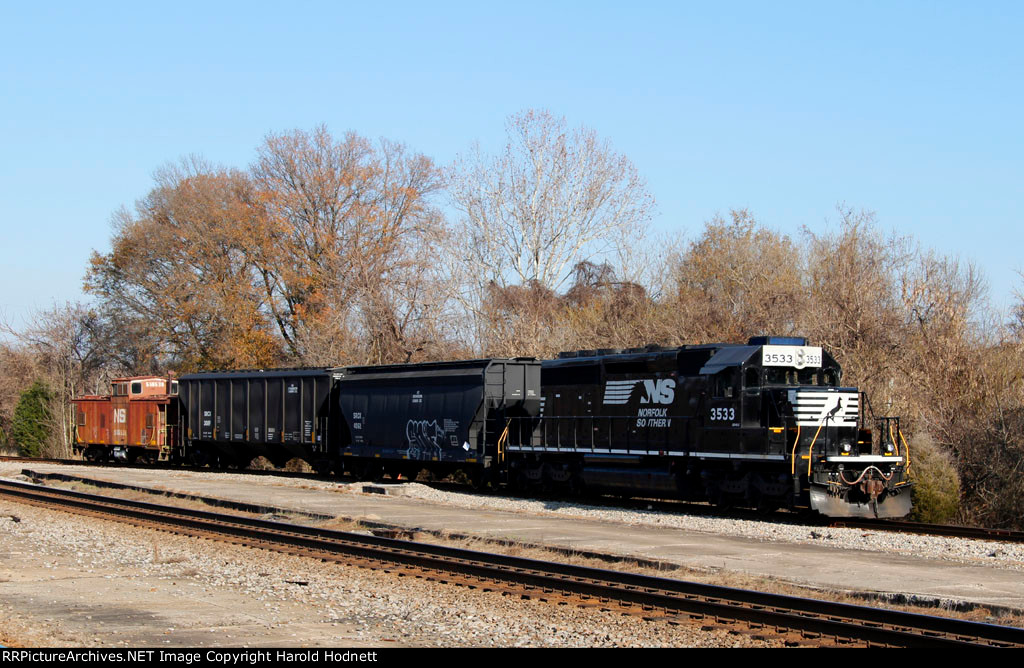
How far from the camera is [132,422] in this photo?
123ft

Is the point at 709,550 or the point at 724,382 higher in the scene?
the point at 724,382

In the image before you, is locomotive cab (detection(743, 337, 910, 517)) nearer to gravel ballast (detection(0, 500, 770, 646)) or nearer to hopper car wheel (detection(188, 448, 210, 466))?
gravel ballast (detection(0, 500, 770, 646))

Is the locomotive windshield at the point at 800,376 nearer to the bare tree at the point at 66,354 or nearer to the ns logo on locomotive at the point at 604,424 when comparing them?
the ns logo on locomotive at the point at 604,424

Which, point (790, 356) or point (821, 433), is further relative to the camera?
point (790, 356)

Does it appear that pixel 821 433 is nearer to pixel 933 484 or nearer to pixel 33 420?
pixel 933 484

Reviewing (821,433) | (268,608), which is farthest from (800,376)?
(268,608)

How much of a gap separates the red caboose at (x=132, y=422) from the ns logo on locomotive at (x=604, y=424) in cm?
260

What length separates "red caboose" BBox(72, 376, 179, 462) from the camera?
3659 cm

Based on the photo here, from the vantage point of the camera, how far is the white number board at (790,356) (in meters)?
18.8

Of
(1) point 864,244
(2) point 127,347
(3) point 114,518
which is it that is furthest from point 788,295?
(2) point 127,347

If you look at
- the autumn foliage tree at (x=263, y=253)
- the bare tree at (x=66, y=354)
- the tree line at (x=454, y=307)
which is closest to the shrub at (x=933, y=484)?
the tree line at (x=454, y=307)

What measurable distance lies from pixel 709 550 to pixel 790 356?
5842 millimetres

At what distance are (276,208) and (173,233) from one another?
18.2 feet

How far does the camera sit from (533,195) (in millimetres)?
43406
